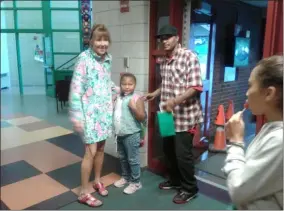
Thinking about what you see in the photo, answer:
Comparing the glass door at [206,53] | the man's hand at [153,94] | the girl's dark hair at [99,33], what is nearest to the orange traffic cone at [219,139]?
the glass door at [206,53]

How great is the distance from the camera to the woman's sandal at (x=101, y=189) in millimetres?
1681

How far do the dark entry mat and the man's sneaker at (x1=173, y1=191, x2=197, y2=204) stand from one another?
0.40m

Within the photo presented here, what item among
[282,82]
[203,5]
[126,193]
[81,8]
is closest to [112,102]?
[126,193]

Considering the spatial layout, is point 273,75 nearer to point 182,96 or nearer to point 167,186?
point 182,96

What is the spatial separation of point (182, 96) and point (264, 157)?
850 millimetres

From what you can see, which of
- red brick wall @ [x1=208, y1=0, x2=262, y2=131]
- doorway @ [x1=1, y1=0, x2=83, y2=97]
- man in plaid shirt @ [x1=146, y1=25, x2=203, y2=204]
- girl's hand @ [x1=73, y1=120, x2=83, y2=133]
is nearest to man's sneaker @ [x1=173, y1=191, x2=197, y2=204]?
man in plaid shirt @ [x1=146, y1=25, x2=203, y2=204]

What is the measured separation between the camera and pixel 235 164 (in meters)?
0.67

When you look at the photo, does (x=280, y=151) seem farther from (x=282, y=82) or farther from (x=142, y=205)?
(x=142, y=205)

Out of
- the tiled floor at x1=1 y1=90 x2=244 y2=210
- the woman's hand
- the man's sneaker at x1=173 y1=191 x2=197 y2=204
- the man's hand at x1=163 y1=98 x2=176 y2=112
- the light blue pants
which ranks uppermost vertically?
the woman's hand

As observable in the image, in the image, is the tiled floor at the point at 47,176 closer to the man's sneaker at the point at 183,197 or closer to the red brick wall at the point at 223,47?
the man's sneaker at the point at 183,197

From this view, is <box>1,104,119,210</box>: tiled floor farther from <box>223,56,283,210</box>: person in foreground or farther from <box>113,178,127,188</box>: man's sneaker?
<box>223,56,283,210</box>: person in foreground

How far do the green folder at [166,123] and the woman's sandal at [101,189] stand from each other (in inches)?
22.5

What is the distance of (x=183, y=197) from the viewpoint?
1606mm

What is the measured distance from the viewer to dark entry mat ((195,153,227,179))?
78.7 inches
